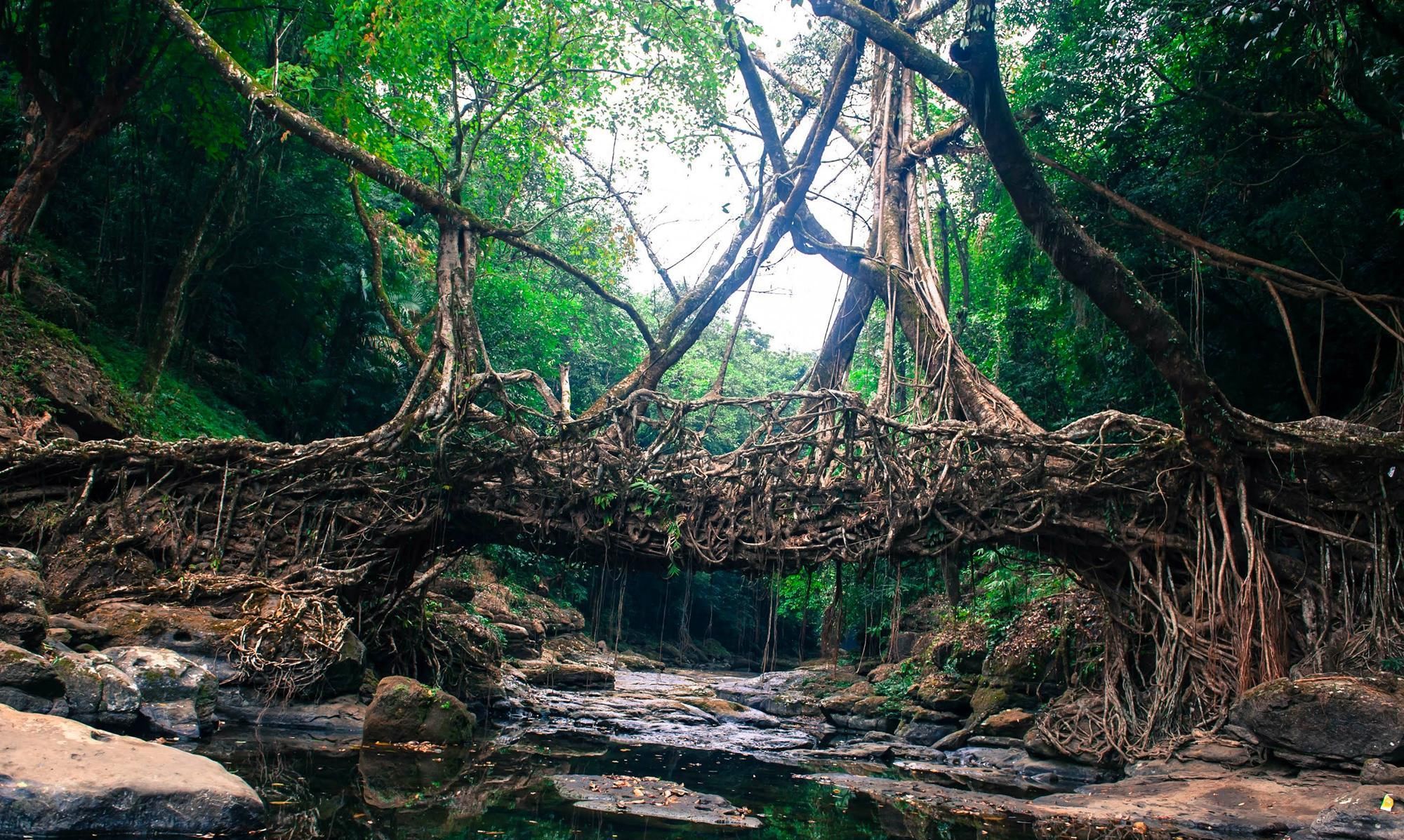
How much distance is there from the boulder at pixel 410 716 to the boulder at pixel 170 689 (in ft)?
4.18

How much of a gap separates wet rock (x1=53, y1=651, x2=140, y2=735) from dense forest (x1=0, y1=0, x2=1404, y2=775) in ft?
7.23

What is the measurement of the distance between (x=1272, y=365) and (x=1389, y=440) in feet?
11.0

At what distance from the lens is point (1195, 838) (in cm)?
571

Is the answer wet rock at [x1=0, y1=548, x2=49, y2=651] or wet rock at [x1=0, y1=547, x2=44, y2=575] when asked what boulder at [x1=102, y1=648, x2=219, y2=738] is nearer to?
wet rock at [x1=0, y1=548, x2=49, y2=651]

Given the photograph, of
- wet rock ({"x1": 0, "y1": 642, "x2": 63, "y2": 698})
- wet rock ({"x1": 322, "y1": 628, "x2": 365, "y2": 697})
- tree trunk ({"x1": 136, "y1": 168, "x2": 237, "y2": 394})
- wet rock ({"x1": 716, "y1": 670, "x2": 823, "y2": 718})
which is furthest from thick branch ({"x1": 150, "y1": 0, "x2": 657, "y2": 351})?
wet rock ({"x1": 716, "y1": 670, "x2": 823, "y2": 718})

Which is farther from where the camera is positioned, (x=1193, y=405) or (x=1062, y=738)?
(x=1062, y=738)

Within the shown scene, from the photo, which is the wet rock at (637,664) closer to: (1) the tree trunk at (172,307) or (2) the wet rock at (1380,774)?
(1) the tree trunk at (172,307)

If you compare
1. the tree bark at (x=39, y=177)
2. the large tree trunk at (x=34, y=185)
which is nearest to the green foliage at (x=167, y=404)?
the tree bark at (x=39, y=177)

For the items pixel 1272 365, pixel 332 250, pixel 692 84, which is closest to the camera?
pixel 1272 365

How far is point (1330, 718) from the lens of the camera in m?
6.72

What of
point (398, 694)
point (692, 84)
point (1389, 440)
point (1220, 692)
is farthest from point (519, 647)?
point (1389, 440)

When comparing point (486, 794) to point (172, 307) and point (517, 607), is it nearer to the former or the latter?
point (172, 307)

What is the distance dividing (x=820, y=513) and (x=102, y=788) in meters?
6.89

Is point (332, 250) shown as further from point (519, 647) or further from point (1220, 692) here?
point (1220, 692)
